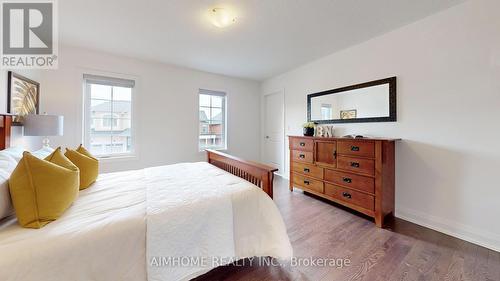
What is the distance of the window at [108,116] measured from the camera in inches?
121

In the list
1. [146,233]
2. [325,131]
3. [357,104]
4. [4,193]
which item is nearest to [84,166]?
[4,193]

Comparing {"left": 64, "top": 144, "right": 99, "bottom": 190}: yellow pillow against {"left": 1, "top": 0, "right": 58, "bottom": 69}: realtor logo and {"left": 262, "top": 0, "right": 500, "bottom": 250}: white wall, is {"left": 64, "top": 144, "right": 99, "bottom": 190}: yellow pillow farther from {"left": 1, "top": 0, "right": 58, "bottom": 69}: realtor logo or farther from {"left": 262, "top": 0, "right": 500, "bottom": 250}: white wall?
{"left": 262, "top": 0, "right": 500, "bottom": 250}: white wall

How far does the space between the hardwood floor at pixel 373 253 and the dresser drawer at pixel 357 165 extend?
23.4 inches

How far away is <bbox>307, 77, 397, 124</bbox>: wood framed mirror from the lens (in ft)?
8.06

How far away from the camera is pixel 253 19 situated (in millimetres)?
2141

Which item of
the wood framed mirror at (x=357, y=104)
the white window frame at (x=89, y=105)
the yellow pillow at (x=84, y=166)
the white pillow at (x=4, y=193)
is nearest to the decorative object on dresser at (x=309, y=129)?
the wood framed mirror at (x=357, y=104)

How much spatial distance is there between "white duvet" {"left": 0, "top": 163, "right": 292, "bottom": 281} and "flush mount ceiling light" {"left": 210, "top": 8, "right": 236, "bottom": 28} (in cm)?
167

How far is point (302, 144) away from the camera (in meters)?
3.13

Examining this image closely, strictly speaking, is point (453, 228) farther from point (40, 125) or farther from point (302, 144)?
point (40, 125)

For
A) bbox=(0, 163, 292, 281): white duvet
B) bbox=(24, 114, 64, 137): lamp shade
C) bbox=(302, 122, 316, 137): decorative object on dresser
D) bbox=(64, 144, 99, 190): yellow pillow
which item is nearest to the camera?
bbox=(0, 163, 292, 281): white duvet

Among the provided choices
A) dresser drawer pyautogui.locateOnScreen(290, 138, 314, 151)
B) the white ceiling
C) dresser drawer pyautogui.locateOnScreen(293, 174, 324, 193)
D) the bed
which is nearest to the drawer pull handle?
dresser drawer pyautogui.locateOnScreen(293, 174, 324, 193)

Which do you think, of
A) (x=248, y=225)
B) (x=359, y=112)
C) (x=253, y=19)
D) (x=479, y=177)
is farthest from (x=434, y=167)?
(x=253, y=19)

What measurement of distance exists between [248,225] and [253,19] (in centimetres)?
211

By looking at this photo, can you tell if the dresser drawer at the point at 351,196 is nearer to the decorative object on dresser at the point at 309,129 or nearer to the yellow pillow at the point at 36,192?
the decorative object on dresser at the point at 309,129
